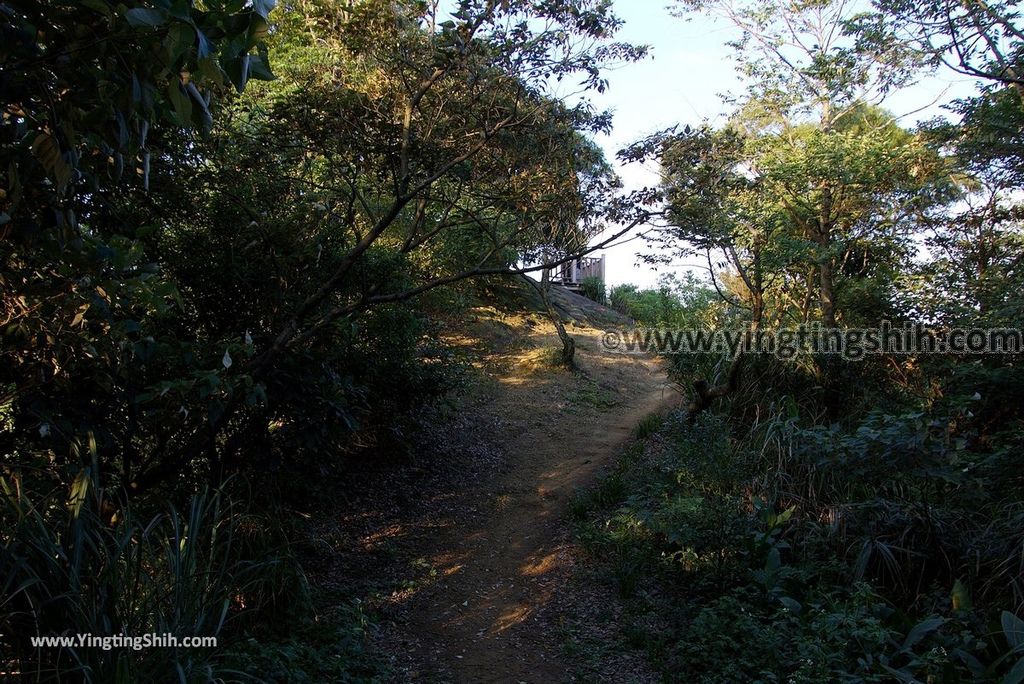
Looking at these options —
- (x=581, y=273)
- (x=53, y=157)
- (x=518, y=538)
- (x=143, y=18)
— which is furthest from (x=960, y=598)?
(x=581, y=273)

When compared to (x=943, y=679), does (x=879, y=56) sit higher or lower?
higher

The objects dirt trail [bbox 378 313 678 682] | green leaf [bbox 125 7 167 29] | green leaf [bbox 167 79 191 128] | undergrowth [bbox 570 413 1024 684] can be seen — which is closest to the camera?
green leaf [bbox 125 7 167 29]

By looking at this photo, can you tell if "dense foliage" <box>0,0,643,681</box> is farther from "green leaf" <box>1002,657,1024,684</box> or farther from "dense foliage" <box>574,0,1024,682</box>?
"green leaf" <box>1002,657,1024,684</box>

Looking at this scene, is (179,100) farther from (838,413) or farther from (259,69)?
(838,413)

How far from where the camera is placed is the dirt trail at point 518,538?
579cm

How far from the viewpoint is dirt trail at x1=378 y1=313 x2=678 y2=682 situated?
579cm

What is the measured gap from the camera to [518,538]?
8.09 m

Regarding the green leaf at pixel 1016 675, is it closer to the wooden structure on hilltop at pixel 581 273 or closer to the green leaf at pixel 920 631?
the green leaf at pixel 920 631

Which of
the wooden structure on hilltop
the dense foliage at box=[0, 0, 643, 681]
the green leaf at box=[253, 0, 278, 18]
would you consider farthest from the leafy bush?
the wooden structure on hilltop

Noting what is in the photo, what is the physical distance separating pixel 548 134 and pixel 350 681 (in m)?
5.39

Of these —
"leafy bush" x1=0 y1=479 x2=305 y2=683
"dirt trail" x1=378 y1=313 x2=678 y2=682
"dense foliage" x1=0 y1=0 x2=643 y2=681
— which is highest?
"dense foliage" x1=0 y1=0 x2=643 y2=681

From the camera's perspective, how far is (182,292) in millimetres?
6824

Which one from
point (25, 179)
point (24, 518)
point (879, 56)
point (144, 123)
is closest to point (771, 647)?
point (24, 518)

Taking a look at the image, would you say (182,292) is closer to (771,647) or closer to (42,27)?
(42,27)
